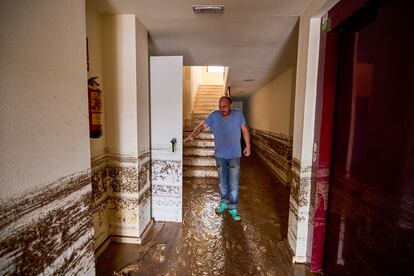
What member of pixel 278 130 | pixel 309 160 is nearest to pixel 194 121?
pixel 278 130

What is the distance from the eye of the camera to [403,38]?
94cm

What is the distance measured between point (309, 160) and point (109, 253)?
1882mm

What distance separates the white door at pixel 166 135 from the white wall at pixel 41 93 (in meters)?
1.05

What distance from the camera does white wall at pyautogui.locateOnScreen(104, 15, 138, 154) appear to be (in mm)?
1807

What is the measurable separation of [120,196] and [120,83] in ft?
3.43

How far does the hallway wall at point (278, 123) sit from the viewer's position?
3.61 metres

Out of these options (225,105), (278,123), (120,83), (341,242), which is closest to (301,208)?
(341,242)

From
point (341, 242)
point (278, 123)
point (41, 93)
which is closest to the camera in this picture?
point (41, 93)

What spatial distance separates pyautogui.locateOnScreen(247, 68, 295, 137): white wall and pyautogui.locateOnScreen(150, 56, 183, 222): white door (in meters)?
2.15

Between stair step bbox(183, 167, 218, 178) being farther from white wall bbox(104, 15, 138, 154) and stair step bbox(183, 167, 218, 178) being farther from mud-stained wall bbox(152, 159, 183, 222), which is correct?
white wall bbox(104, 15, 138, 154)

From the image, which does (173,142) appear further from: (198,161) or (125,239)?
(198,161)

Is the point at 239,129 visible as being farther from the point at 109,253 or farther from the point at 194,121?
the point at 194,121

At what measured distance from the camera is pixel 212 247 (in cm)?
192

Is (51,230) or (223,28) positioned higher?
(223,28)
